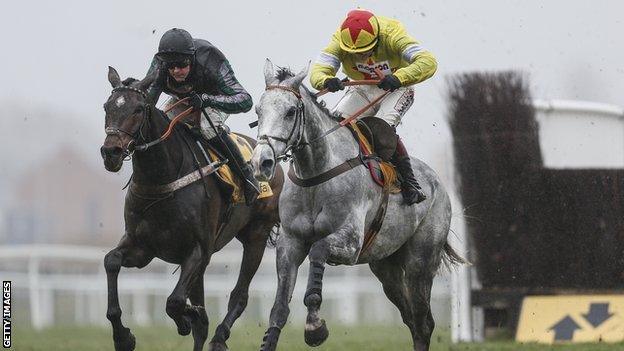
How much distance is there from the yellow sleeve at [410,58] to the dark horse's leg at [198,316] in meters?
1.77

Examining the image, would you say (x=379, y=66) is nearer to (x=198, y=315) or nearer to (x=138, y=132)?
(x=138, y=132)

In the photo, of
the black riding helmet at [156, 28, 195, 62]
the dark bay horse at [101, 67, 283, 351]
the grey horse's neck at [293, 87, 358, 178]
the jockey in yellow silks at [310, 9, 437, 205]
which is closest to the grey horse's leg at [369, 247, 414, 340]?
the jockey in yellow silks at [310, 9, 437, 205]

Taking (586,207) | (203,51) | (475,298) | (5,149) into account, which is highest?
(203,51)

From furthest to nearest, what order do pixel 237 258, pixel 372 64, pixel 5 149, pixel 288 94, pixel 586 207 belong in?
pixel 5 149 → pixel 237 258 → pixel 586 207 → pixel 372 64 → pixel 288 94

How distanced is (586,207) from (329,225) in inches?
187

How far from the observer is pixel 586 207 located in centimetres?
1157

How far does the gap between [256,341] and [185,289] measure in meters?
4.13

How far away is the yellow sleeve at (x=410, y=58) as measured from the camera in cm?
787

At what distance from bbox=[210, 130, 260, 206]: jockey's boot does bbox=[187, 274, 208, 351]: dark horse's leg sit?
0.64m

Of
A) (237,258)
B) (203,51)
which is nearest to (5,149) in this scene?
(237,258)

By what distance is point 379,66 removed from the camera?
816 cm

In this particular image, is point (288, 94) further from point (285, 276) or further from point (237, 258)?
point (237, 258)

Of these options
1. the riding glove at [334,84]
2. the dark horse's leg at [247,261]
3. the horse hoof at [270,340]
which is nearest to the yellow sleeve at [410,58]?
the riding glove at [334,84]

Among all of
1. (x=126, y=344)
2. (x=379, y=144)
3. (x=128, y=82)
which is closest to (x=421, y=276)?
(x=379, y=144)
